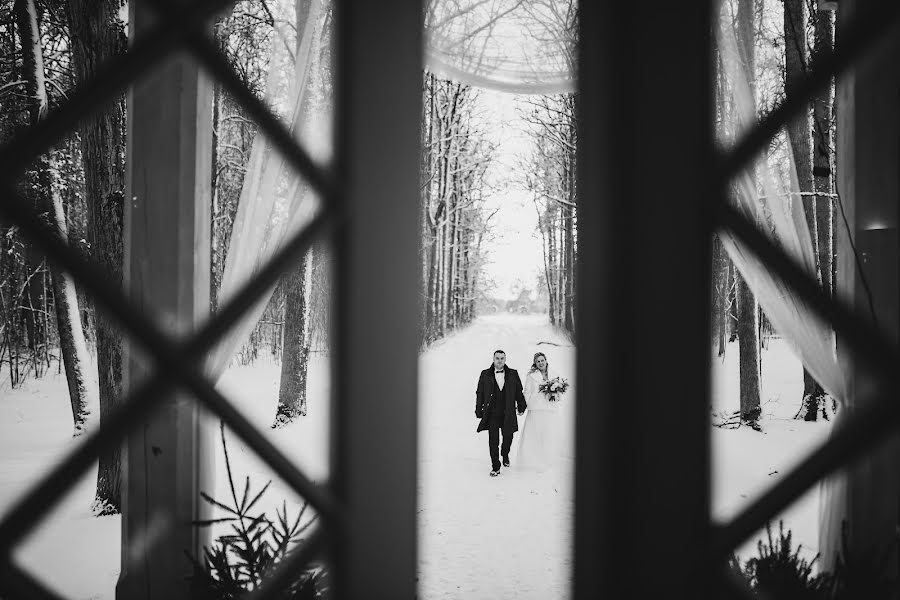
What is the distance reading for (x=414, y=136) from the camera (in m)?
0.74

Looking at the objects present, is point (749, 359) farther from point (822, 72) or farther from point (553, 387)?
point (822, 72)

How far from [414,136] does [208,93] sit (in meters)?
2.05

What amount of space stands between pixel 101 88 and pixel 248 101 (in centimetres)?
22

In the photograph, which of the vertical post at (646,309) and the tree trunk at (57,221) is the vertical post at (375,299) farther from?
the tree trunk at (57,221)

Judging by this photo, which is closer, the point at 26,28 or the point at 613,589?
the point at 613,589

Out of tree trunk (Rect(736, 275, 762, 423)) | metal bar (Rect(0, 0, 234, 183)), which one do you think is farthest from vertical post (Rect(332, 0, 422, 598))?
tree trunk (Rect(736, 275, 762, 423))

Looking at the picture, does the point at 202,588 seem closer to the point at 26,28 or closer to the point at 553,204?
the point at 26,28

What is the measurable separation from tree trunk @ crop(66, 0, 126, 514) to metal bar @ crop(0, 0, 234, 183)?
3733 mm

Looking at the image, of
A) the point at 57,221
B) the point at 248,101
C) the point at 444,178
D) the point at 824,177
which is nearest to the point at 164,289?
the point at 248,101

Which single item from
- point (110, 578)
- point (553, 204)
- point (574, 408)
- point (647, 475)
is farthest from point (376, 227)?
point (553, 204)

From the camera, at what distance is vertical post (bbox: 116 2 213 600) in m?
2.02

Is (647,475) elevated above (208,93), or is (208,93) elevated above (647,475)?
(208,93)

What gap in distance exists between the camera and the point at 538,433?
577cm

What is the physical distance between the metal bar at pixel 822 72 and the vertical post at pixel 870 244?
1678mm
